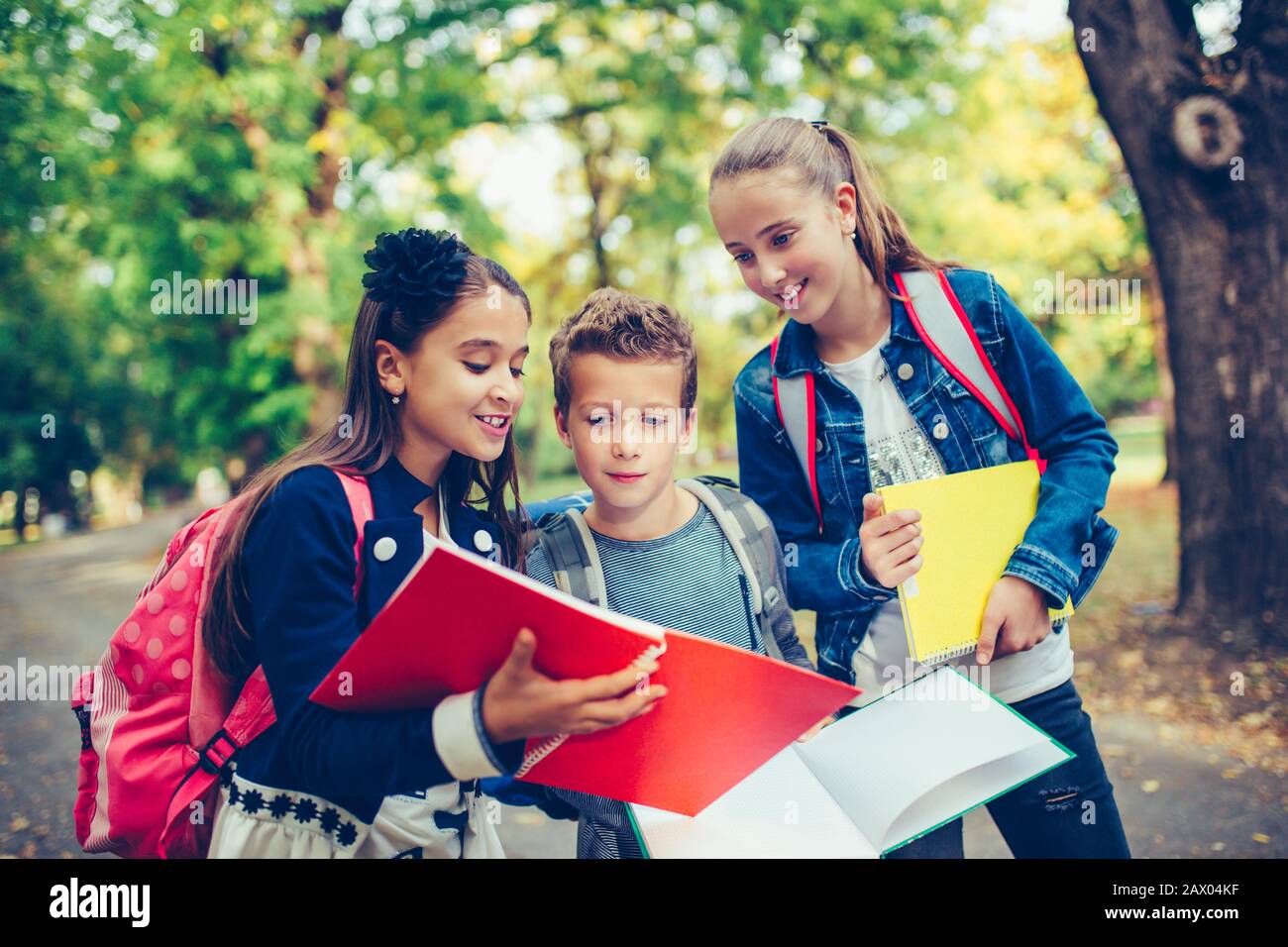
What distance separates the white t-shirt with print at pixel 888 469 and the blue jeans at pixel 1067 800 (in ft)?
0.17

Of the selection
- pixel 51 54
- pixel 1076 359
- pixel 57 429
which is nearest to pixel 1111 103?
pixel 51 54

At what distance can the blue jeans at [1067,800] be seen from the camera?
1760 mm

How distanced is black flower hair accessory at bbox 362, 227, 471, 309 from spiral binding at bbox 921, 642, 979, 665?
1.05 metres

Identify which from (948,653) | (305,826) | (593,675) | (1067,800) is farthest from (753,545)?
(305,826)

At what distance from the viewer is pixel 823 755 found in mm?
1611

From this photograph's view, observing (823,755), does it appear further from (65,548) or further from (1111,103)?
(65,548)

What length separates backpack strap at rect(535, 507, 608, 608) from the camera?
5.54 feet

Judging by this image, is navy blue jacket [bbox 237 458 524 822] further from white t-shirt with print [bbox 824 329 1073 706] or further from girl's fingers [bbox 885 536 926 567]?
white t-shirt with print [bbox 824 329 1073 706]

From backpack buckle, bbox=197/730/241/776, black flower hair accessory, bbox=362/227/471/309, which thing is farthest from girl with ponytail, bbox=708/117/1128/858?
backpack buckle, bbox=197/730/241/776

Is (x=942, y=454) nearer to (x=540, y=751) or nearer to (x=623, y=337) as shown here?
(x=623, y=337)

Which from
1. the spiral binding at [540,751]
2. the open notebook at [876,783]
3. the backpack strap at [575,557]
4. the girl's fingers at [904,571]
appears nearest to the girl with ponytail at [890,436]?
the girl's fingers at [904,571]

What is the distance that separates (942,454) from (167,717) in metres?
1.46

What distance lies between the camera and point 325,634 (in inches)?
53.2
